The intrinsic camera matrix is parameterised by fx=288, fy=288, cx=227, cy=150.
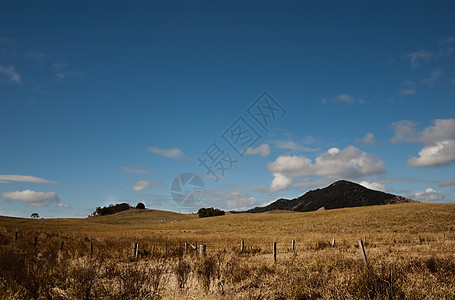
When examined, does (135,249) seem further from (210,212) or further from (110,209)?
(110,209)

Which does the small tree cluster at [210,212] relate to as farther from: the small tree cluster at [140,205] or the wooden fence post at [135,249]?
the wooden fence post at [135,249]

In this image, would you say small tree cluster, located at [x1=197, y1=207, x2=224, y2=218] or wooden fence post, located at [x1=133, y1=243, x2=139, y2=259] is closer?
wooden fence post, located at [x1=133, y1=243, x2=139, y2=259]

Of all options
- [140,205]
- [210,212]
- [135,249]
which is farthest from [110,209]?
[135,249]

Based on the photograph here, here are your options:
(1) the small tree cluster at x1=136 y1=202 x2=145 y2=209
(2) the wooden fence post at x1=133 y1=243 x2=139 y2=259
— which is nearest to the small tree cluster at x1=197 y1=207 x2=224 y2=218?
(1) the small tree cluster at x1=136 y1=202 x2=145 y2=209

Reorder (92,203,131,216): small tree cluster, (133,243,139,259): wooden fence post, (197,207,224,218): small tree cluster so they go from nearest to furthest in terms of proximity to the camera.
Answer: (133,243,139,259): wooden fence post, (197,207,224,218): small tree cluster, (92,203,131,216): small tree cluster

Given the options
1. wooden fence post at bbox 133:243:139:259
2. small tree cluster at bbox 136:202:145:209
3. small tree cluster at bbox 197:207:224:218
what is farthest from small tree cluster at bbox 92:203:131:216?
wooden fence post at bbox 133:243:139:259

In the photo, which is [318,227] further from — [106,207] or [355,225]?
[106,207]

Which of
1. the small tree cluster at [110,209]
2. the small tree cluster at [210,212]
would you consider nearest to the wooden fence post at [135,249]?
the small tree cluster at [210,212]

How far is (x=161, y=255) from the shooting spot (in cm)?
1930

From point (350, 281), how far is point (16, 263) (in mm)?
9707

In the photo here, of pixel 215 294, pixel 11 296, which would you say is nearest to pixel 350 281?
pixel 215 294

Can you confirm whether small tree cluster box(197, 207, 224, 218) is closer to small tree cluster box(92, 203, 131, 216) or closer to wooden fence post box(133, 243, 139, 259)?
small tree cluster box(92, 203, 131, 216)

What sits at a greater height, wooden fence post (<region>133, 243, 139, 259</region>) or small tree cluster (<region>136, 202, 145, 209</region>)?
small tree cluster (<region>136, 202, 145, 209</region>)

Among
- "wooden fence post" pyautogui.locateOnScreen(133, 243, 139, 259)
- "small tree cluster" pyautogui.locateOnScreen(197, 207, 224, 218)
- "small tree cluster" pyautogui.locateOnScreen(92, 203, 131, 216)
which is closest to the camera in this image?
"wooden fence post" pyautogui.locateOnScreen(133, 243, 139, 259)
